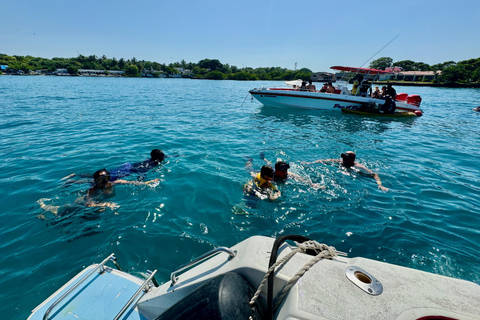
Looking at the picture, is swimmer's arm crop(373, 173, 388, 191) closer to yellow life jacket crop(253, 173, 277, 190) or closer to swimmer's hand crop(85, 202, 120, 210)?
yellow life jacket crop(253, 173, 277, 190)

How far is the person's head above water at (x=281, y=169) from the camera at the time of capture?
558 centimetres

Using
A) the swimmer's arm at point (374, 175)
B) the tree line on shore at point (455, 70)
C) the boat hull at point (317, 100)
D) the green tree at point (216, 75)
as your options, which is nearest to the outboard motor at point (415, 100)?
the boat hull at point (317, 100)

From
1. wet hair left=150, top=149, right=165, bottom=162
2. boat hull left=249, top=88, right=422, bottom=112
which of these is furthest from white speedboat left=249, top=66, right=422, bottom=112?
wet hair left=150, top=149, right=165, bottom=162

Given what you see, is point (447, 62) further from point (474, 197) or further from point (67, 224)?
point (67, 224)

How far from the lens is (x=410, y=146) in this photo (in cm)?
980

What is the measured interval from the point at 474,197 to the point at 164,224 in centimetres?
754

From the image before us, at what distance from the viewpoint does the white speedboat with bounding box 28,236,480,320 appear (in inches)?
50.3

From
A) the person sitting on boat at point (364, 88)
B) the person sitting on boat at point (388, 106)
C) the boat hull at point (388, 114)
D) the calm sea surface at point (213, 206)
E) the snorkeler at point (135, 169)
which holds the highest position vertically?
the person sitting on boat at point (364, 88)

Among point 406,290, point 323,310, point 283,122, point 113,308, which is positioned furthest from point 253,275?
point 283,122

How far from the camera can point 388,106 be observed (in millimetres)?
15734

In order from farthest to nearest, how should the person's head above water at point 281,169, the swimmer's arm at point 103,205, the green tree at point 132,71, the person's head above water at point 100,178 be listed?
the green tree at point 132,71 → the person's head above water at point 281,169 → the person's head above water at point 100,178 → the swimmer's arm at point 103,205

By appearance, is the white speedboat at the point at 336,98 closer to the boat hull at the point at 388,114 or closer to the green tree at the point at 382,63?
the boat hull at the point at 388,114

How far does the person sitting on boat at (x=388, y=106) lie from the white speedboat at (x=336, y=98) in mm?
307

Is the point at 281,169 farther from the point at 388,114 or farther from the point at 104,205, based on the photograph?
the point at 388,114
